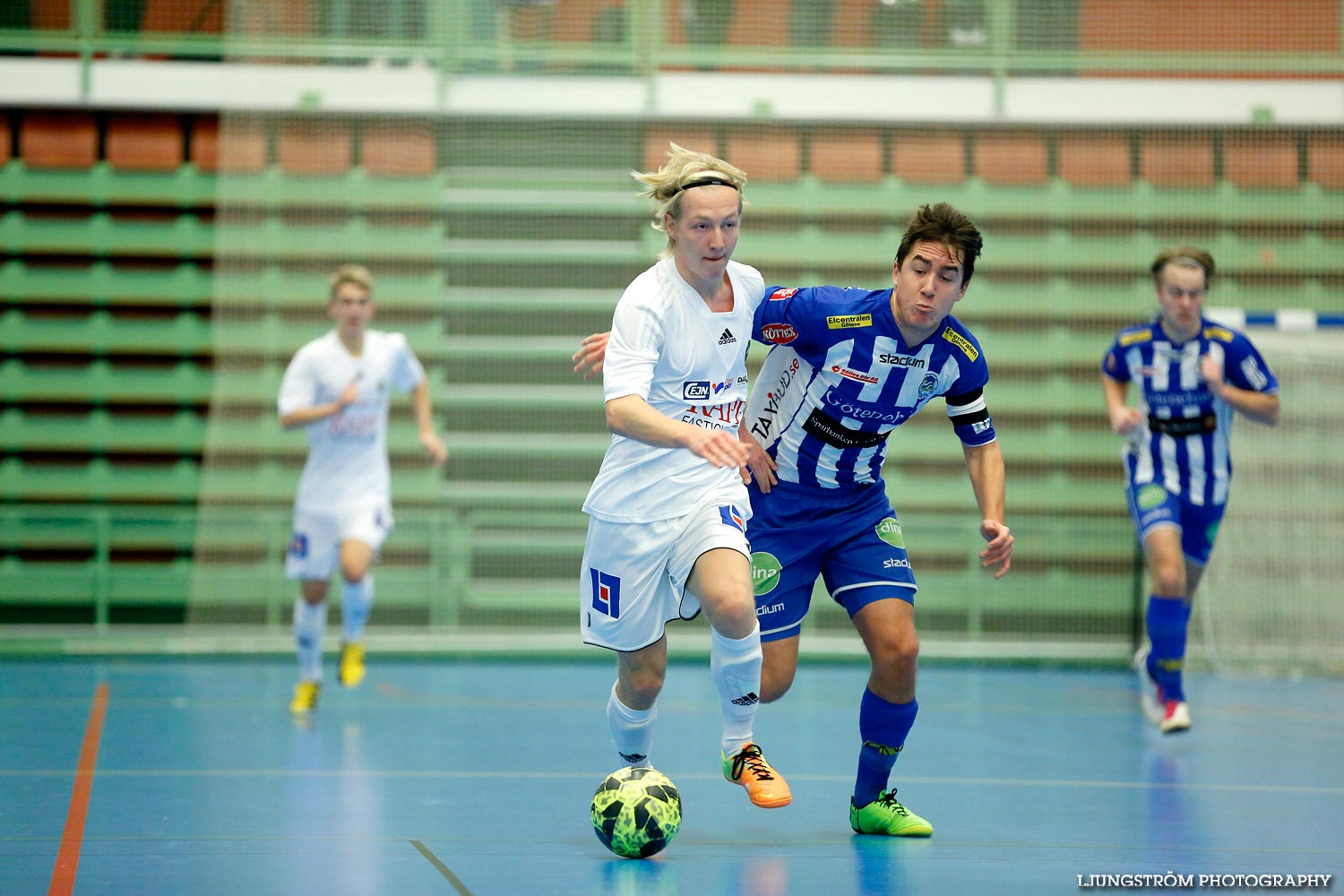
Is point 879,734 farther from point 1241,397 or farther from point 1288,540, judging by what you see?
point 1288,540

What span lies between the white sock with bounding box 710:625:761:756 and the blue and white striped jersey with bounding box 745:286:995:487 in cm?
84

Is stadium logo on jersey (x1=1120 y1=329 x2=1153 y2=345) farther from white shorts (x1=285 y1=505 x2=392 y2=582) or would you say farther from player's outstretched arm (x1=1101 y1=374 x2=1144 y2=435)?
white shorts (x1=285 y1=505 x2=392 y2=582)

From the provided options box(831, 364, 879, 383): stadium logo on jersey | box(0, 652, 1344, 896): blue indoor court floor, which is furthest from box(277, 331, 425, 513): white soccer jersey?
box(831, 364, 879, 383): stadium logo on jersey

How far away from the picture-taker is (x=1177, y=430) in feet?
22.5

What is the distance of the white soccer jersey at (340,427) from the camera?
7.48 metres

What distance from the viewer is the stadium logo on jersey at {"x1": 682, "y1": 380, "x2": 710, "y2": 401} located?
13.4 feet

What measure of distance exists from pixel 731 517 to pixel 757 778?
2.43 ft

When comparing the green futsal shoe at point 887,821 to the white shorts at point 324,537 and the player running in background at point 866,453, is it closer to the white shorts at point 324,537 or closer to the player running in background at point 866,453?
the player running in background at point 866,453

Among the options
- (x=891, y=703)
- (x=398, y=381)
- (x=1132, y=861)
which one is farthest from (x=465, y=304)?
(x=1132, y=861)

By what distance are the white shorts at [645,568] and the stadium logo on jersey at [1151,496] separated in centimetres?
331

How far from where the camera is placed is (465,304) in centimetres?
1040

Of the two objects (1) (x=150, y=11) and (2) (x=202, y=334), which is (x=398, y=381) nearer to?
(2) (x=202, y=334)

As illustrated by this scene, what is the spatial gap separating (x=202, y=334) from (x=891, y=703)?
7693 mm

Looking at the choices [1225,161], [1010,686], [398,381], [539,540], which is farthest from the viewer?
[1225,161]
